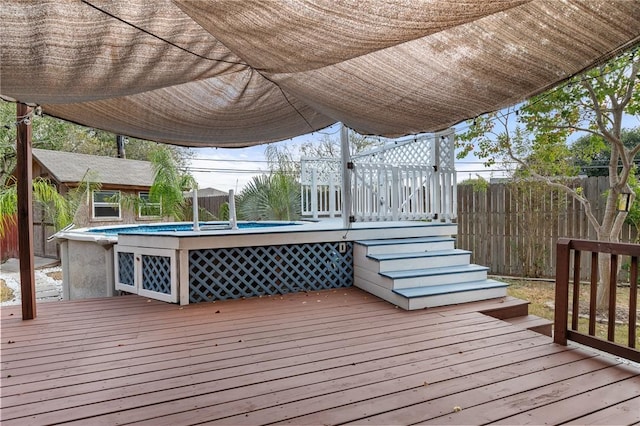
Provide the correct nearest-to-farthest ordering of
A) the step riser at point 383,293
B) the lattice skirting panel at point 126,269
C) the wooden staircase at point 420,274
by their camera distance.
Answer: the step riser at point 383,293 → the wooden staircase at point 420,274 → the lattice skirting panel at point 126,269

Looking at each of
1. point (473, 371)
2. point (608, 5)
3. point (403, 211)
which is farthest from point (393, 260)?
point (608, 5)

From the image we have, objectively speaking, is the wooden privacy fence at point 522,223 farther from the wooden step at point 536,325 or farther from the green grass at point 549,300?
the wooden step at point 536,325

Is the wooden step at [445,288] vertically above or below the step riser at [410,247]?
below

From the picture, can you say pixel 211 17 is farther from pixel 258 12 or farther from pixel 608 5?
pixel 608 5

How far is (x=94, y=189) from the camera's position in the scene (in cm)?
1148

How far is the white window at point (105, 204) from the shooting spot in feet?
40.5

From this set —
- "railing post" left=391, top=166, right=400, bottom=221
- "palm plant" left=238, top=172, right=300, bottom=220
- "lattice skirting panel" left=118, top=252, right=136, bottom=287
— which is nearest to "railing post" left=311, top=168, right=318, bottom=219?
"palm plant" left=238, top=172, right=300, bottom=220

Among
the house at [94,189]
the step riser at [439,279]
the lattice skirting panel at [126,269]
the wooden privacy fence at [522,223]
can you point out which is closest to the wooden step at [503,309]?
the step riser at [439,279]

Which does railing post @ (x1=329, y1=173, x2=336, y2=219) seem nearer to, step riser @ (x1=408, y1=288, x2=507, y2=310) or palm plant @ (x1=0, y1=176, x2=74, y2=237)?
step riser @ (x1=408, y1=288, x2=507, y2=310)

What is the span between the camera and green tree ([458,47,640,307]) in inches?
193

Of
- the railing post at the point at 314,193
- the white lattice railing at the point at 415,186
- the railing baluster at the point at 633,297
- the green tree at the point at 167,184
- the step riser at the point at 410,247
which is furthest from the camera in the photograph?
the green tree at the point at 167,184

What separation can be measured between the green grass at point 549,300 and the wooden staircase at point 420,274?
127cm

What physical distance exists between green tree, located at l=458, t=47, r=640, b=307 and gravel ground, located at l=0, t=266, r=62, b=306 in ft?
26.9

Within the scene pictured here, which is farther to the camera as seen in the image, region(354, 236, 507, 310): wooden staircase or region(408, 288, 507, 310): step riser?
region(354, 236, 507, 310): wooden staircase
